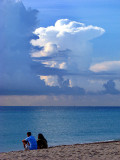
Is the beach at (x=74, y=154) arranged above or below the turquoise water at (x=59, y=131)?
above

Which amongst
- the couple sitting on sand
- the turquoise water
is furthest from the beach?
the turquoise water

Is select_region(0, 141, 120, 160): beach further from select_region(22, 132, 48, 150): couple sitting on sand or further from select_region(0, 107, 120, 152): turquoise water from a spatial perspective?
select_region(0, 107, 120, 152): turquoise water

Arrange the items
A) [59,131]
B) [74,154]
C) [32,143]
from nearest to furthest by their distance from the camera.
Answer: [74,154] → [32,143] → [59,131]

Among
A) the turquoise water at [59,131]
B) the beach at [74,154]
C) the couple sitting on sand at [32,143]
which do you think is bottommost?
the turquoise water at [59,131]

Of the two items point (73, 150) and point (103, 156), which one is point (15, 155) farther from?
point (103, 156)

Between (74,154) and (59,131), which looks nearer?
(74,154)

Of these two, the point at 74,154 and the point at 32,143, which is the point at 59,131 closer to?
the point at 32,143

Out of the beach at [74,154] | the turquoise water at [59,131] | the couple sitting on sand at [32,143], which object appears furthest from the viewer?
the turquoise water at [59,131]

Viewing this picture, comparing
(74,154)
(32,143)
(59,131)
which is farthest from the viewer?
(59,131)

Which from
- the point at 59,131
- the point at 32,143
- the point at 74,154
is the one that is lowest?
the point at 59,131

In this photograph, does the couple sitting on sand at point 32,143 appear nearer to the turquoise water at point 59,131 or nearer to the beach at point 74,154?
the beach at point 74,154

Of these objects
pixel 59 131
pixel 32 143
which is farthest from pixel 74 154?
pixel 59 131

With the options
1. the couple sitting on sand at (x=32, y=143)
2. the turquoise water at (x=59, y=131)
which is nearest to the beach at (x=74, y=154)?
the couple sitting on sand at (x=32, y=143)

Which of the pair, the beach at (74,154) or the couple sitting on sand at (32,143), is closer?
the beach at (74,154)
